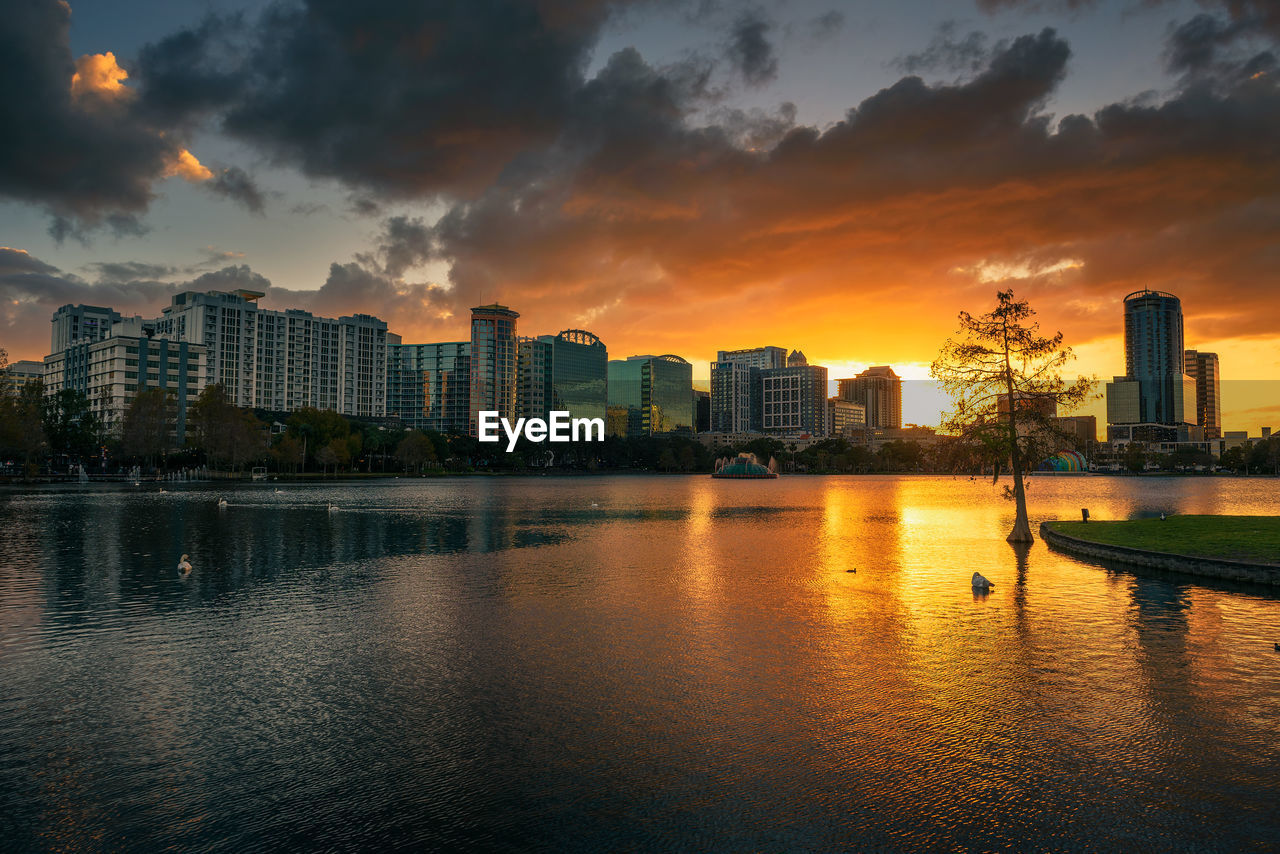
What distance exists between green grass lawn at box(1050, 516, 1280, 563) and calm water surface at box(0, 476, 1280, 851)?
4.13 meters

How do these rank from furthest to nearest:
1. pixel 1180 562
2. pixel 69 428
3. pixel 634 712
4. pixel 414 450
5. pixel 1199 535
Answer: pixel 414 450
pixel 69 428
pixel 1199 535
pixel 1180 562
pixel 634 712

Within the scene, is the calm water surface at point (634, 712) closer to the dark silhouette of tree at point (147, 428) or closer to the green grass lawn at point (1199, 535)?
the green grass lawn at point (1199, 535)

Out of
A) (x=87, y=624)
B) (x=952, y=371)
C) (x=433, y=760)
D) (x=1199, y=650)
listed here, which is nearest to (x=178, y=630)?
(x=87, y=624)

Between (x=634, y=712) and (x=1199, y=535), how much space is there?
109ft

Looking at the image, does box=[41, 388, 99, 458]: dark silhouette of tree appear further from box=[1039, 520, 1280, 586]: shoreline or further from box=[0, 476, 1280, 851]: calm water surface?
box=[1039, 520, 1280, 586]: shoreline

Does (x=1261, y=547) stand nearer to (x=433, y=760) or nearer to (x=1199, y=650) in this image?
(x=1199, y=650)

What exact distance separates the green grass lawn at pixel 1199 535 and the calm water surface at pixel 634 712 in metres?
4.13

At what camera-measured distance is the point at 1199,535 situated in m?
33.6

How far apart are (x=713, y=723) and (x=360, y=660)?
7.69m

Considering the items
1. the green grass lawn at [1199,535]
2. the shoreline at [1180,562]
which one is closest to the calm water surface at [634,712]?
the shoreline at [1180,562]

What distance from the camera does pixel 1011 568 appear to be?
29.1 m

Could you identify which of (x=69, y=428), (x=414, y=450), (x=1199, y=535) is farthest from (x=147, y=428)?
(x=1199, y=535)

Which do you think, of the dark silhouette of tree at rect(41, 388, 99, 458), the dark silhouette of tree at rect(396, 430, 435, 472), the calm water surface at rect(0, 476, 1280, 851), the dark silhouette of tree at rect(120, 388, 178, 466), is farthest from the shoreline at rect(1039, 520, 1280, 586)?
the dark silhouette of tree at rect(396, 430, 435, 472)

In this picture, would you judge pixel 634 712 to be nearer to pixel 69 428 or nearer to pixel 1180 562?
pixel 1180 562
